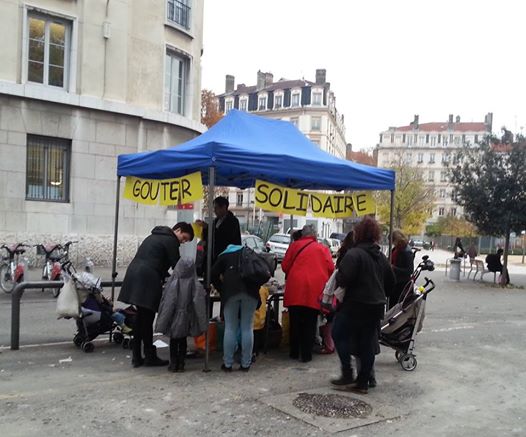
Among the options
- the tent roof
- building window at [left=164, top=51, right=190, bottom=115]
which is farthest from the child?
building window at [left=164, top=51, right=190, bottom=115]

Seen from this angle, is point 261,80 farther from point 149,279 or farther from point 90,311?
point 149,279

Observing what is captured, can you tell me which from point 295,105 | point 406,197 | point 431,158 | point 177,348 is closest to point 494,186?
point 177,348

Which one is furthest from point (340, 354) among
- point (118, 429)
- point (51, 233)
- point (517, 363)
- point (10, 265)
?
point (51, 233)

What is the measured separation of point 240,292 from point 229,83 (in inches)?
3409

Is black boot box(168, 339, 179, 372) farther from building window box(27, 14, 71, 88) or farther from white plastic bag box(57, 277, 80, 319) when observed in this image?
building window box(27, 14, 71, 88)

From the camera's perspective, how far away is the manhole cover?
5102 millimetres

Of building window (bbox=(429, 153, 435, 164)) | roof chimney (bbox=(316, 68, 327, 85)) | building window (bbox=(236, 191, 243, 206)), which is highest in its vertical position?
roof chimney (bbox=(316, 68, 327, 85))

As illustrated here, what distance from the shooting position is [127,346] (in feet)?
24.6

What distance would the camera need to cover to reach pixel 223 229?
769 cm

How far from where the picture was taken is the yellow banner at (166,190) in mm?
6887

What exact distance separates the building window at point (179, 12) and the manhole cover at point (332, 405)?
688 inches

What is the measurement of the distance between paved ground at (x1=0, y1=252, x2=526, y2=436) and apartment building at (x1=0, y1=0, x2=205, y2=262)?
9078 millimetres

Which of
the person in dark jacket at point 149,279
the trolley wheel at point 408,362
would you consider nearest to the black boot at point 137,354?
Answer: the person in dark jacket at point 149,279

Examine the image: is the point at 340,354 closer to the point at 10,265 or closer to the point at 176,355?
the point at 176,355
